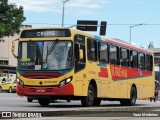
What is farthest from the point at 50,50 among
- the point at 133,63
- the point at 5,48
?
the point at 5,48

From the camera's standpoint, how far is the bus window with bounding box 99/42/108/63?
987 inches

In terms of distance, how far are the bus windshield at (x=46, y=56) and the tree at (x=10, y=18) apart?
47.9 metres

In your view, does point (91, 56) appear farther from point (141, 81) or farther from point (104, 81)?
point (141, 81)

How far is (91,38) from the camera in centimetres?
2433

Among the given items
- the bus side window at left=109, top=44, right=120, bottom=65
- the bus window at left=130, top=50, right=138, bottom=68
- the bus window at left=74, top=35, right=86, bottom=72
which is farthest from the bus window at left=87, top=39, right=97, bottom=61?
the bus window at left=130, top=50, right=138, bottom=68

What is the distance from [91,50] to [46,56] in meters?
2.36

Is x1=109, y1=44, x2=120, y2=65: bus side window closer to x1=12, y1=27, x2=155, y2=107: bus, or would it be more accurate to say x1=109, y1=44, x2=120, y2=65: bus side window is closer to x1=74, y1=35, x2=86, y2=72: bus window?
x1=12, y1=27, x2=155, y2=107: bus

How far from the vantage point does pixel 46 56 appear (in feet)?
74.1

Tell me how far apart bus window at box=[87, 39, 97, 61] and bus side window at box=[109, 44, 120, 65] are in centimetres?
181

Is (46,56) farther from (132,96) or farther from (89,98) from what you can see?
(132,96)

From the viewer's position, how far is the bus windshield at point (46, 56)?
22.4 m

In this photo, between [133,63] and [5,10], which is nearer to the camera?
[133,63]

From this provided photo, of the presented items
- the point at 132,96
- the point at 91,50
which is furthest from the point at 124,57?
the point at 91,50

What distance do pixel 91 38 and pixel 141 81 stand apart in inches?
274
